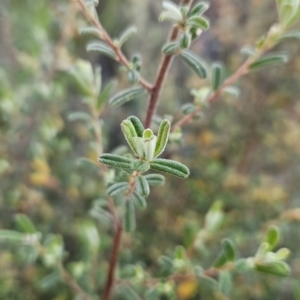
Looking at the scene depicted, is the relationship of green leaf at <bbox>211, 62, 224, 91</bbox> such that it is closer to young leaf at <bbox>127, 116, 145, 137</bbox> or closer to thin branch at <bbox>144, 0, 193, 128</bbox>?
thin branch at <bbox>144, 0, 193, 128</bbox>

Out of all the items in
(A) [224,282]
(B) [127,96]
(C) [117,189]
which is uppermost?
(B) [127,96]

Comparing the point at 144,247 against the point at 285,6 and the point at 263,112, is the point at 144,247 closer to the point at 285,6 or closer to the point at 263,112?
the point at 263,112

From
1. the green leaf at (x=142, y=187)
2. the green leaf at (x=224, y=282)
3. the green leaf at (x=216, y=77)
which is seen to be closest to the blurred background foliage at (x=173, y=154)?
the green leaf at (x=224, y=282)

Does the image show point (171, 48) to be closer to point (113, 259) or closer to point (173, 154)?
point (113, 259)

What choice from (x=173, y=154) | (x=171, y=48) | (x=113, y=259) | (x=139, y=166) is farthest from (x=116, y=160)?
(x=173, y=154)

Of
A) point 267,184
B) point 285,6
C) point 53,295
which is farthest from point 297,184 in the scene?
point 285,6

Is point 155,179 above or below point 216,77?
below

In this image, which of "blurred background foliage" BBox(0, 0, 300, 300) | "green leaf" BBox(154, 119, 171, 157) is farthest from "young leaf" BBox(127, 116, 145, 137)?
"blurred background foliage" BBox(0, 0, 300, 300)
